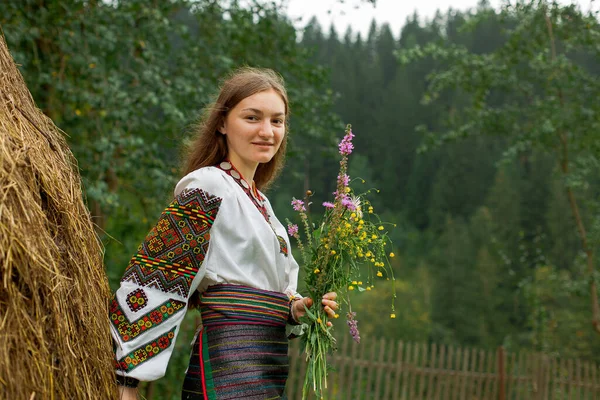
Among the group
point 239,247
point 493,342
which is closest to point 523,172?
point 493,342

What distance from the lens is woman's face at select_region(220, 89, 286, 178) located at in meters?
2.34

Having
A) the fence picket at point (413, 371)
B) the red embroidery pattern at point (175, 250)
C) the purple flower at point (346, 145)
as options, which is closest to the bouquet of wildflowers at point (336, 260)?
the purple flower at point (346, 145)

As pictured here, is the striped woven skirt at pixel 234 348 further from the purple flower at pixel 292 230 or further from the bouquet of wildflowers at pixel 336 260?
the purple flower at pixel 292 230

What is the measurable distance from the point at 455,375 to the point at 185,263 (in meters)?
7.18

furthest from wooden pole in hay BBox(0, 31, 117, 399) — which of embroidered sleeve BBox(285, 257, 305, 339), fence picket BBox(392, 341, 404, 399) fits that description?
fence picket BBox(392, 341, 404, 399)

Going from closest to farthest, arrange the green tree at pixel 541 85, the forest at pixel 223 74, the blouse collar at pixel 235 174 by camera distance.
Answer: the blouse collar at pixel 235 174, the forest at pixel 223 74, the green tree at pixel 541 85

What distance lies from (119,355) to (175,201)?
482 millimetres

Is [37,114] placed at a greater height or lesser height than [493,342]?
greater

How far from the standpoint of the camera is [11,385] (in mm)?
1568

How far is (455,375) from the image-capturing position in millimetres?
8562

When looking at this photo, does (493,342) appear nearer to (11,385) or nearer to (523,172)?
(523,172)

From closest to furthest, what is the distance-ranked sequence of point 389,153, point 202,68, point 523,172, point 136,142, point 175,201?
point 175,201 < point 136,142 < point 202,68 < point 523,172 < point 389,153

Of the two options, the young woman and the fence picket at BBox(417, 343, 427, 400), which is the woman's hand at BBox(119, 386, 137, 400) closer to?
the young woman

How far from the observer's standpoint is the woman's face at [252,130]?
2.34 meters
